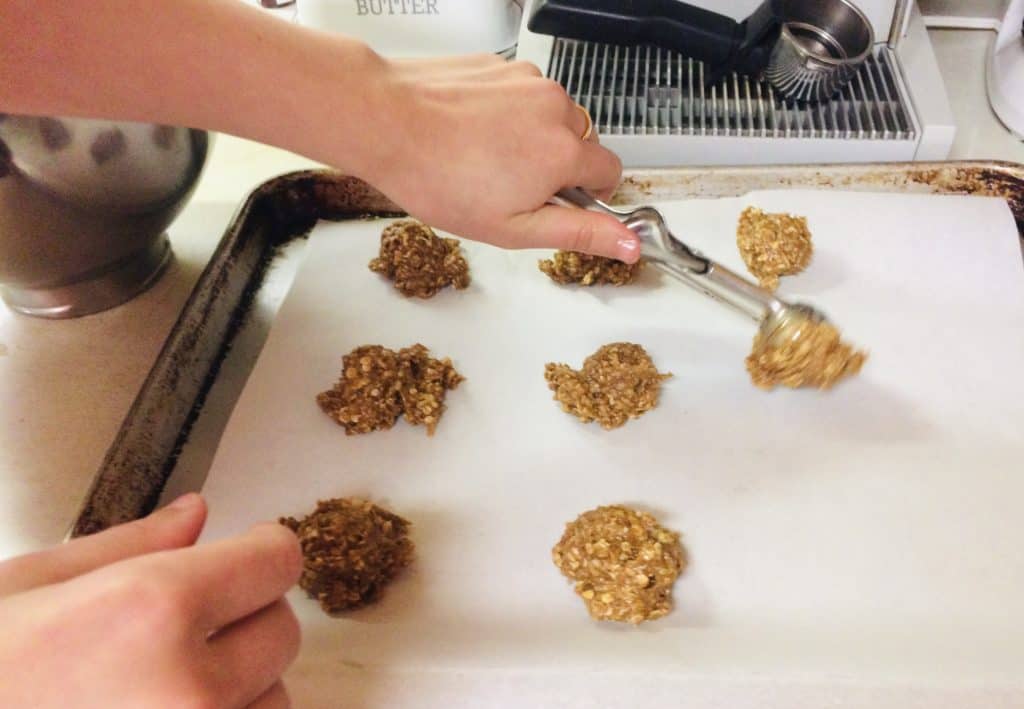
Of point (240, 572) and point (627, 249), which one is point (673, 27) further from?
point (240, 572)

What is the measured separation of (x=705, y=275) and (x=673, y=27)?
1.42 feet

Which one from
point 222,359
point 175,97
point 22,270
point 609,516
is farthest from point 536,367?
point 22,270

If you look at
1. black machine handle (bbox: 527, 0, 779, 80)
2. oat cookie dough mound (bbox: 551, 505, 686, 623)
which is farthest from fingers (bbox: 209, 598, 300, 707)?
black machine handle (bbox: 527, 0, 779, 80)

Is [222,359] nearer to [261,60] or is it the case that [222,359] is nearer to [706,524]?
[261,60]

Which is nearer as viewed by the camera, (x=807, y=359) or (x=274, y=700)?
(x=274, y=700)

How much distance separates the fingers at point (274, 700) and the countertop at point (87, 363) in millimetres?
363

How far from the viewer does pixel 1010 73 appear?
119 centimetres

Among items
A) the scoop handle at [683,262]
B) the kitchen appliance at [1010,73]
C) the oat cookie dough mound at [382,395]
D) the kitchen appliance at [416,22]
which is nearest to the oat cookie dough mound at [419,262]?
the oat cookie dough mound at [382,395]

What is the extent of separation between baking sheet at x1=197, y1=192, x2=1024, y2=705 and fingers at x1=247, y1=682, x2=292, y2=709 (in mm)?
104

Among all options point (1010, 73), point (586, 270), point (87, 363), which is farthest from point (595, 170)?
point (1010, 73)

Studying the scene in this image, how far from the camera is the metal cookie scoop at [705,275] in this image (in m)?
0.80

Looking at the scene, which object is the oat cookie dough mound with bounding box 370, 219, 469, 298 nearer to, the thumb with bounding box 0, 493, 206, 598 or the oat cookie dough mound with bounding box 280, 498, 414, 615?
the oat cookie dough mound with bounding box 280, 498, 414, 615

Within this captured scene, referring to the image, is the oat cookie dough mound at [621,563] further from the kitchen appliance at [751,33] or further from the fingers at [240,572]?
the kitchen appliance at [751,33]

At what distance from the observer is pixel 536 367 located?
0.94 metres
